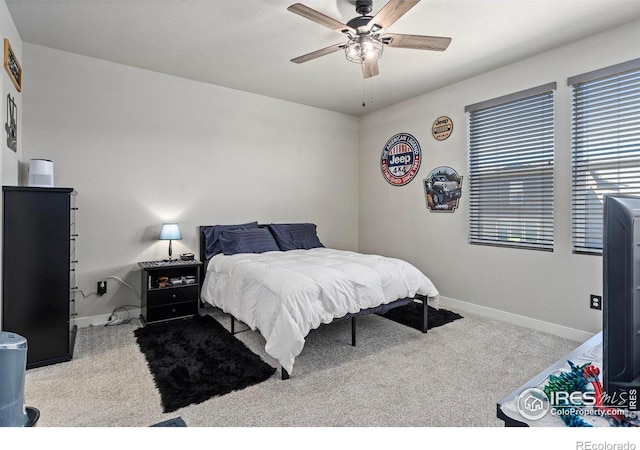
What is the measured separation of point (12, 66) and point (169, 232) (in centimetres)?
186

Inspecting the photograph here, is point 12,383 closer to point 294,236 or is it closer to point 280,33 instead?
point 280,33

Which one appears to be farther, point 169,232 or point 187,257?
point 187,257

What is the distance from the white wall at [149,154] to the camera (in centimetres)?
338

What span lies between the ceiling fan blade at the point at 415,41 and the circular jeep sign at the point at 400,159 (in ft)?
6.76

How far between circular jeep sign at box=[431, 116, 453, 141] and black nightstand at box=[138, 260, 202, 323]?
322 cm

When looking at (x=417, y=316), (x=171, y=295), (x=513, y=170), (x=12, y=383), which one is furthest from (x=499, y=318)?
(x=12, y=383)

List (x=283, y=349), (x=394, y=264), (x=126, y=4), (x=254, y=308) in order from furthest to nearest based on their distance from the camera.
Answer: (x=394, y=264) < (x=254, y=308) < (x=126, y=4) < (x=283, y=349)

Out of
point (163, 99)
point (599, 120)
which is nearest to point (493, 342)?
point (599, 120)

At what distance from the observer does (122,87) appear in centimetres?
367

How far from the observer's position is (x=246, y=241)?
4035 millimetres

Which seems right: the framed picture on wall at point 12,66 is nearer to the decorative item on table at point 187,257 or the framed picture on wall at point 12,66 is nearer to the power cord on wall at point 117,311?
the power cord on wall at point 117,311

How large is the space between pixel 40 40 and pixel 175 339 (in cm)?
297

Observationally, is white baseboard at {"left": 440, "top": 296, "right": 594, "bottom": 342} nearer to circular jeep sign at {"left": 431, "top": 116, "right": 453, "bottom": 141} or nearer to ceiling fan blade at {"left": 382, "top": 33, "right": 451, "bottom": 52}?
circular jeep sign at {"left": 431, "top": 116, "right": 453, "bottom": 141}

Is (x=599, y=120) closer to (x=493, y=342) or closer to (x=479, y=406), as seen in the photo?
(x=493, y=342)
